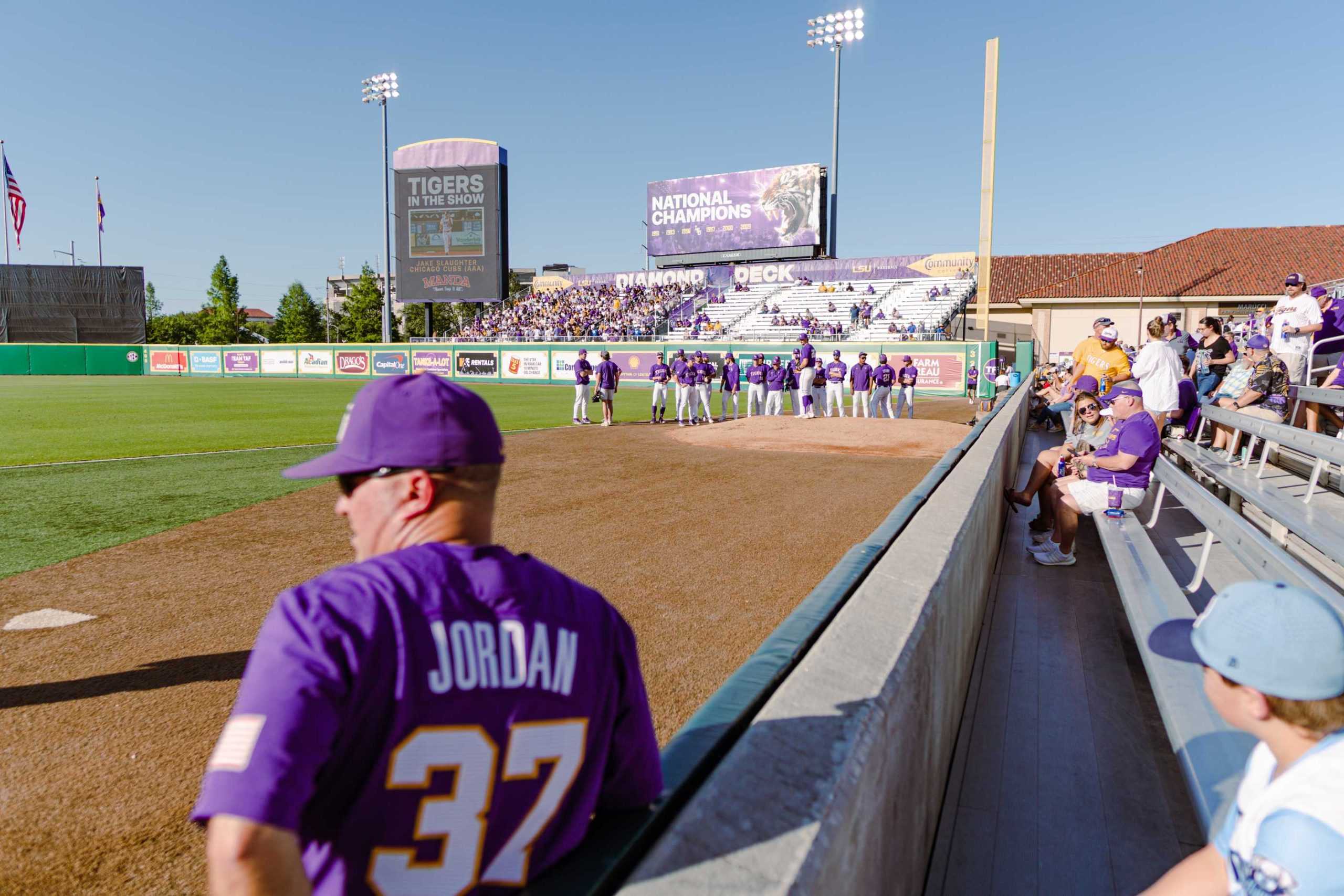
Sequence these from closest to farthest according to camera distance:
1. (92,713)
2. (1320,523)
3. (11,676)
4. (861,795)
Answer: (861,795) → (92,713) → (11,676) → (1320,523)

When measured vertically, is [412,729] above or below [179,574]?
above

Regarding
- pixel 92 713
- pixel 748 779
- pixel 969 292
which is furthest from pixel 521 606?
pixel 969 292

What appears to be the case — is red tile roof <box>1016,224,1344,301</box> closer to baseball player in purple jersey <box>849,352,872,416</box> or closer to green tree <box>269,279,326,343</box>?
baseball player in purple jersey <box>849,352,872,416</box>

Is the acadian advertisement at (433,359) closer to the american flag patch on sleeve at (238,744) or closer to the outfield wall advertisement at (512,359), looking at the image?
the outfield wall advertisement at (512,359)

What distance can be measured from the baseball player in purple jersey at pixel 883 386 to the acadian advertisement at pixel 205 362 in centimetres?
4265

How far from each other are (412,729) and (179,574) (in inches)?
246

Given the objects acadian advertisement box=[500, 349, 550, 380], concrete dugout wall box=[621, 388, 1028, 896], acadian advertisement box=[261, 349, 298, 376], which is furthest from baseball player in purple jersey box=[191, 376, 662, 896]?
acadian advertisement box=[261, 349, 298, 376]

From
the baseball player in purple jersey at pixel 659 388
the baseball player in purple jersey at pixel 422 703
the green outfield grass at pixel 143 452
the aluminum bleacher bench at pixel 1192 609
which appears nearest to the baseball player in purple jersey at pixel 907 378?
the baseball player in purple jersey at pixel 659 388

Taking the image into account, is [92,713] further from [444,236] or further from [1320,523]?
[444,236]

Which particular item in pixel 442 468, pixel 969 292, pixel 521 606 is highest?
pixel 969 292

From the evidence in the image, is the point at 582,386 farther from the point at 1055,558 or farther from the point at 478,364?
the point at 478,364

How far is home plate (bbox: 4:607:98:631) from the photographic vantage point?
16.6 feet

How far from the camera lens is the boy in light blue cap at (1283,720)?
1384mm

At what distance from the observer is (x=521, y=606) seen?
4.07 feet
